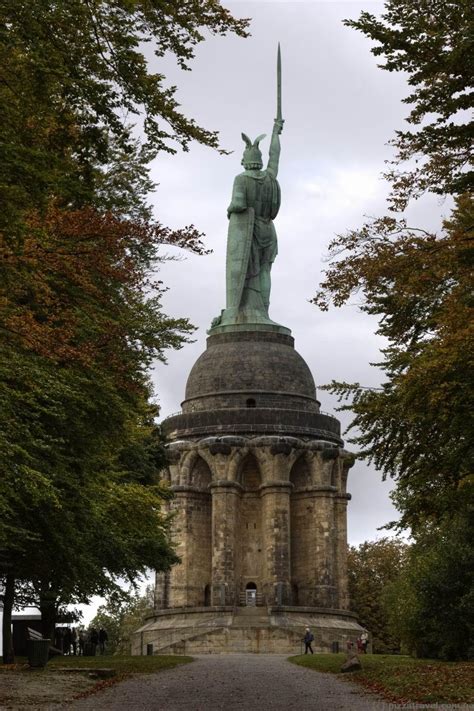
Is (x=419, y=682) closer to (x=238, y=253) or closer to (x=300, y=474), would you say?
(x=300, y=474)


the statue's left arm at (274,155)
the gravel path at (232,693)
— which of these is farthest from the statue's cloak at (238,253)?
the gravel path at (232,693)

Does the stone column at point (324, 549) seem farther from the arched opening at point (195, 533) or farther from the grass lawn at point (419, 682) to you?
the grass lawn at point (419, 682)

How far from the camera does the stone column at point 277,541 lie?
53.3m

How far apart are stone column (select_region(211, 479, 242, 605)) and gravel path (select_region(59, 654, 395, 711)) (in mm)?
28254

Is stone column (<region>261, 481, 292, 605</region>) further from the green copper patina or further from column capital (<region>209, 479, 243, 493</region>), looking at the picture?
the green copper patina

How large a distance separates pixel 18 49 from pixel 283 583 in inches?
1732

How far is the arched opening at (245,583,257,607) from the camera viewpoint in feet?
180

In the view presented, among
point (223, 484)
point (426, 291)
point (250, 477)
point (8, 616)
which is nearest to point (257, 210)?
point (250, 477)

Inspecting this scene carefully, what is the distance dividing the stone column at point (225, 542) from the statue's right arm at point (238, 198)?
15.2 m

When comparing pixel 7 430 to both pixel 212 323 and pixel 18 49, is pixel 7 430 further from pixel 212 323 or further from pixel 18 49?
pixel 212 323

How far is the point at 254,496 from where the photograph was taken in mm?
57438

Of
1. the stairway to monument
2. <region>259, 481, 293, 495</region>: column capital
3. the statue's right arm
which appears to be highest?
the statue's right arm

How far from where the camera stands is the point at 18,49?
1196 centimetres

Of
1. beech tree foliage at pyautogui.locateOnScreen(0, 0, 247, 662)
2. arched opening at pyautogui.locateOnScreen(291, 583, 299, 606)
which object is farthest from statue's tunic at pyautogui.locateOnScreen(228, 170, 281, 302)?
beech tree foliage at pyautogui.locateOnScreen(0, 0, 247, 662)
